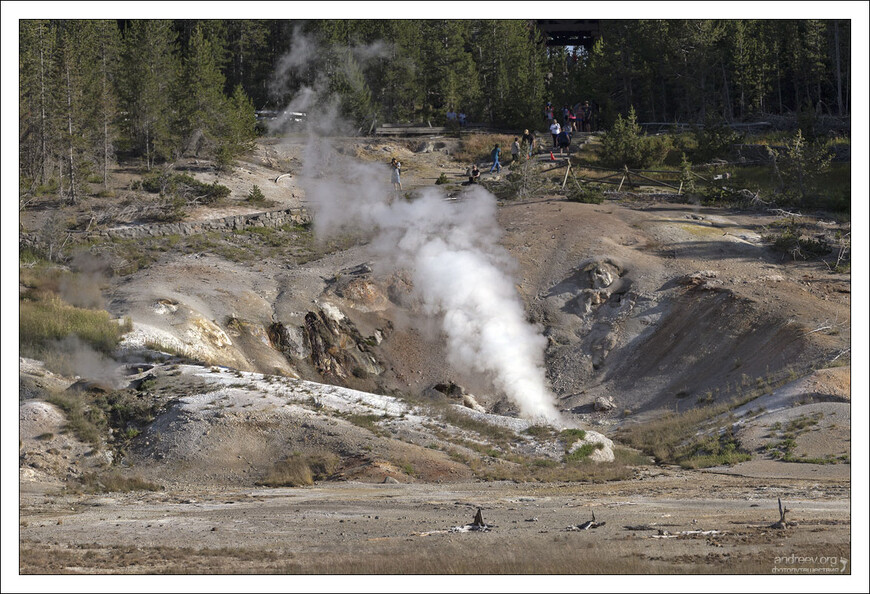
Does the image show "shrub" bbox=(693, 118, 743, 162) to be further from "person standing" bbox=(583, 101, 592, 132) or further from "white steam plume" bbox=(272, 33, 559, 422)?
"white steam plume" bbox=(272, 33, 559, 422)

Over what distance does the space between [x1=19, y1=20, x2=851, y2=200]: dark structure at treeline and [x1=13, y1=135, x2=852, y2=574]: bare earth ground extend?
15.3m

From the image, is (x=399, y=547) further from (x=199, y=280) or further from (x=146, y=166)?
(x=146, y=166)

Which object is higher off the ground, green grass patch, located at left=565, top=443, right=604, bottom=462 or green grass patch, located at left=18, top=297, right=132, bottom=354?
green grass patch, located at left=18, top=297, right=132, bottom=354

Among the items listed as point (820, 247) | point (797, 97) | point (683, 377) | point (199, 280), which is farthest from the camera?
point (797, 97)

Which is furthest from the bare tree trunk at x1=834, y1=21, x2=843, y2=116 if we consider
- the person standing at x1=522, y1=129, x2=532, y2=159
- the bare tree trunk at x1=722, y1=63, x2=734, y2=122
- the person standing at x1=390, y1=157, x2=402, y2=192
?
the person standing at x1=390, y1=157, x2=402, y2=192

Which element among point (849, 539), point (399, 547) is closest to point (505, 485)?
point (399, 547)

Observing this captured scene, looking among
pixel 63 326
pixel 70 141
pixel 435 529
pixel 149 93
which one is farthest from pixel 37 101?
pixel 435 529

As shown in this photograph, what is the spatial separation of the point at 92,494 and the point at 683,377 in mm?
15192

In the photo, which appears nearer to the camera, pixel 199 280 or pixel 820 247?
pixel 199 280

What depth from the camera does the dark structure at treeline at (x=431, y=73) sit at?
46.8m

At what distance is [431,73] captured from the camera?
5781cm

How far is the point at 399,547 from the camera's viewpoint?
45.0 ft

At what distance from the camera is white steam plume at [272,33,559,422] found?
2755 centimetres

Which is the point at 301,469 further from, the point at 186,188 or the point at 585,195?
the point at 186,188
